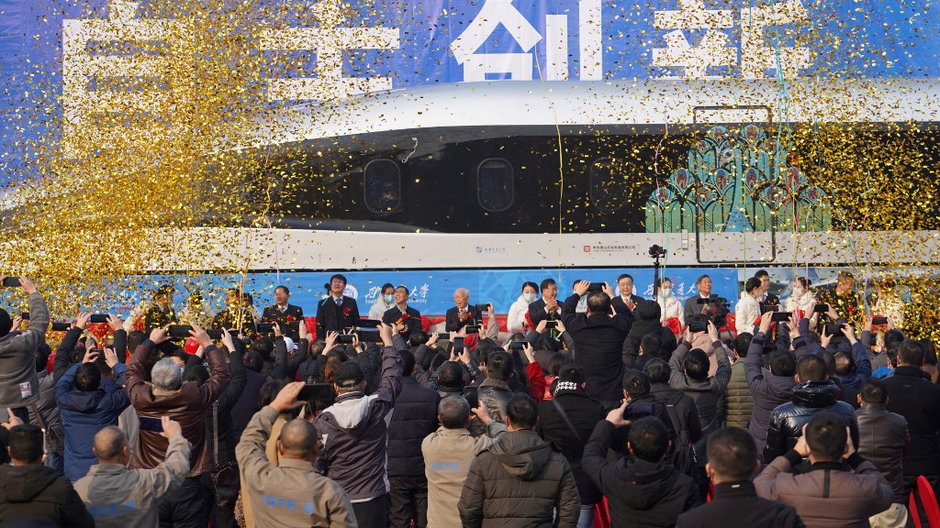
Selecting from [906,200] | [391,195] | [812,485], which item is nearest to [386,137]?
[391,195]

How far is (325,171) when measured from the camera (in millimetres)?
15898

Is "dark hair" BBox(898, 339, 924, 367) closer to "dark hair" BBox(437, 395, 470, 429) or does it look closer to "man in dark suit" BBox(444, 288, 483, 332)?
"dark hair" BBox(437, 395, 470, 429)

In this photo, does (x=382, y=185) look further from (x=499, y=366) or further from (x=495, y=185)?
(x=499, y=366)

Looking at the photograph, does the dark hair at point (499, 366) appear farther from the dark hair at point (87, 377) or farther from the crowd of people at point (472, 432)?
the dark hair at point (87, 377)

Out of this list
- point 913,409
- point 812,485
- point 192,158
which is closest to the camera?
point 812,485

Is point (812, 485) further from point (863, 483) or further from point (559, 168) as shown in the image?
point (559, 168)

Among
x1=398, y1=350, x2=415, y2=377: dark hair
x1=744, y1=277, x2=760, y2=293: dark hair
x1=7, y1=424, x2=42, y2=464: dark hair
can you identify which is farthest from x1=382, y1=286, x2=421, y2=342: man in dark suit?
x1=7, y1=424, x2=42, y2=464: dark hair

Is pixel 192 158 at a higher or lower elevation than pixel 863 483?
higher

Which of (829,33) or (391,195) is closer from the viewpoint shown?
(391,195)

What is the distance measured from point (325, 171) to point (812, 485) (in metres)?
11.6

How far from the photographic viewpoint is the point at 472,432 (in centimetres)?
660

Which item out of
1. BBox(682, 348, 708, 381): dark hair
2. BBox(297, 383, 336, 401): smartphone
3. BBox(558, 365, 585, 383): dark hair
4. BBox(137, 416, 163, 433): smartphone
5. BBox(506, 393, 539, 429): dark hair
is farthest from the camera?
BBox(682, 348, 708, 381): dark hair

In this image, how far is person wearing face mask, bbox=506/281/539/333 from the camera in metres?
14.8

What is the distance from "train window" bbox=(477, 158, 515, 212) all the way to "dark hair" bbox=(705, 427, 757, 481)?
11.7 meters
